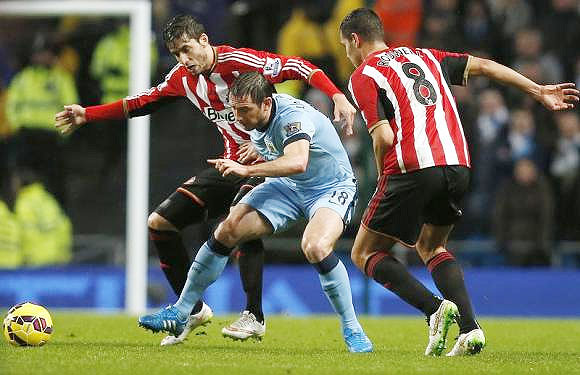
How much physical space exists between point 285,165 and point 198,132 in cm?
835

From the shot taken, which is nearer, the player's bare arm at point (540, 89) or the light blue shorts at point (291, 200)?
the player's bare arm at point (540, 89)

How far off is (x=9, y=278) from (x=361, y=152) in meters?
4.65

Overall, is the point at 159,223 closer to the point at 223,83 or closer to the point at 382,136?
the point at 223,83

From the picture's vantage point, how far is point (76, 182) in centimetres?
1532

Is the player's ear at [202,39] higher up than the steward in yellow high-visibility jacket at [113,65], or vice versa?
the steward in yellow high-visibility jacket at [113,65]

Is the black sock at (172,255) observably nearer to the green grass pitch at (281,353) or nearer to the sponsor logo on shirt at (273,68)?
the green grass pitch at (281,353)

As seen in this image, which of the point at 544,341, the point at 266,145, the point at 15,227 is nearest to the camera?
the point at 266,145

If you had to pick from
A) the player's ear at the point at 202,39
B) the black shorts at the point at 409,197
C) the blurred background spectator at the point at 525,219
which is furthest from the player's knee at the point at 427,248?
the blurred background spectator at the point at 525,219

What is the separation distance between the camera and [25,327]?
7.84 m

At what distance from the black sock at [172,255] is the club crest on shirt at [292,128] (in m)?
1.57

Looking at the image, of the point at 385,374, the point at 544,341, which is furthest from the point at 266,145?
the point at 544,341

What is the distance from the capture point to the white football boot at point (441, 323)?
7.28 meters

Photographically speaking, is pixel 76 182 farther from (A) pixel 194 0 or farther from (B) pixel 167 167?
(A) pixel 194 0

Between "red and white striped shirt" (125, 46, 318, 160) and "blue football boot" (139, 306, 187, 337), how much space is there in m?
1.28
